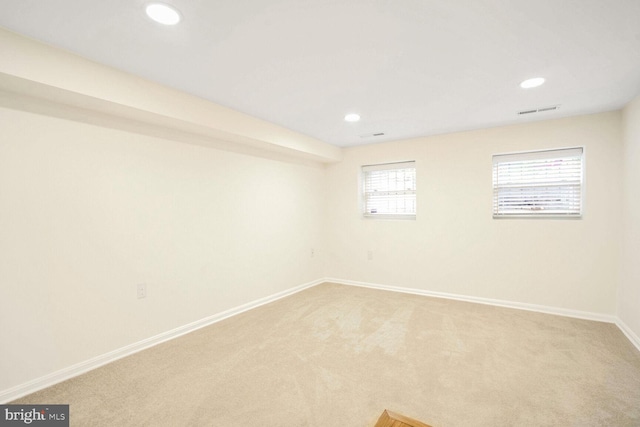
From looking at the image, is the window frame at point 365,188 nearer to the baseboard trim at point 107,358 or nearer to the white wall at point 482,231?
the white wall at point 482,231

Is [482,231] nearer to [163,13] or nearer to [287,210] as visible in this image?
[287,210]

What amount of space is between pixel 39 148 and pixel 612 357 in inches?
188

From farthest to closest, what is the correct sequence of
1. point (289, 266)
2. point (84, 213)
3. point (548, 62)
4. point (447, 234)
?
point (289, 266), point (447, 234), point (84, 213), point (548, 62)

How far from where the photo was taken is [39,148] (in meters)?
2.04

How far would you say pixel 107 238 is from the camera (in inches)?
93.6

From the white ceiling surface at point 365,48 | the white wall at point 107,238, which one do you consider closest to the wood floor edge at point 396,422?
the white ceiling surface at point 365,48

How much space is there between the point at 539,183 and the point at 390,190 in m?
1.93

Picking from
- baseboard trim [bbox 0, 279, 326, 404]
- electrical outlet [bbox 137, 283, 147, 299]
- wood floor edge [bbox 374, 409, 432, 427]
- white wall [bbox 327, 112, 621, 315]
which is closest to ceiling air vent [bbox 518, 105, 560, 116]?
white wall [bbox 327, 112, 621, 315]

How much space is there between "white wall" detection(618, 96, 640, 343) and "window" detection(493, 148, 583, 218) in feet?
1.37

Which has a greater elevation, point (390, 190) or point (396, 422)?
point (390, 190)

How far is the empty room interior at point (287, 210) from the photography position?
5.55 ft

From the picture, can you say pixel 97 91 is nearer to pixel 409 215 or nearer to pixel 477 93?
pixel 477 93

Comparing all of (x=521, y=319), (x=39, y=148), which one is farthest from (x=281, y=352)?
(x=521, y=319)

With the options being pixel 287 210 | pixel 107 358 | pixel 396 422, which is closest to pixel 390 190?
pixel 287 210
